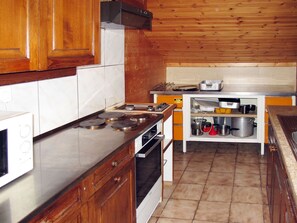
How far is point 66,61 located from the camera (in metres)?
2.22

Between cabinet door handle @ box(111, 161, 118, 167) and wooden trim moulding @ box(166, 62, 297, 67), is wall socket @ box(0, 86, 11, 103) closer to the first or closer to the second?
cabinet door handle @ box(111, 161, 118, 167)

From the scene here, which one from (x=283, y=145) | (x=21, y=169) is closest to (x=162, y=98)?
(x=283, y=145)

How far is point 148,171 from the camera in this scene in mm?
3070

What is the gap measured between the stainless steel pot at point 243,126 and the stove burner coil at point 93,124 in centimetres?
257

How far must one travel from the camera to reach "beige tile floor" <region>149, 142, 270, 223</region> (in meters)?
3.38

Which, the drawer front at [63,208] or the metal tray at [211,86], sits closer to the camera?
the drawer front at [63,208]

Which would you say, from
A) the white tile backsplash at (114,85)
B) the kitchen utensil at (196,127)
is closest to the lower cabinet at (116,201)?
the white tile backsplash at (114,85)

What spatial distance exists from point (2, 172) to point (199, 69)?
4.61 m

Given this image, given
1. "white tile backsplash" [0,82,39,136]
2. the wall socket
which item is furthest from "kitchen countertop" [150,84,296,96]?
the wall socket

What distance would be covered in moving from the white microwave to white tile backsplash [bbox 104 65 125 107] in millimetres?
1880

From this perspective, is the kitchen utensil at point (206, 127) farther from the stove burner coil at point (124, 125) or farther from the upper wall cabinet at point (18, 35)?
the upper wall cabinet at point (18, 35)

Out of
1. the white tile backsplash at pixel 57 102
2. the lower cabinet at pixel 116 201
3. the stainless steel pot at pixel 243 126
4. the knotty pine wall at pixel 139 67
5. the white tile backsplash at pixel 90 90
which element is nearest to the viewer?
the lower cabinet at pixel 116 201

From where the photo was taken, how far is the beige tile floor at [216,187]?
3.38 metres

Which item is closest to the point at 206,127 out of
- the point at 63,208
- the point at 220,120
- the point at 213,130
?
the point at 213,130
